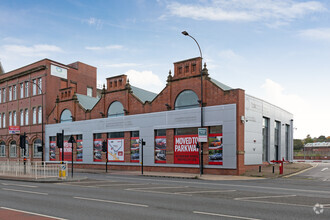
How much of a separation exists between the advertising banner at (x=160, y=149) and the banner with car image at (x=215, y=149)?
5586mm

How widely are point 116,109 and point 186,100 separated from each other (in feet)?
34.6

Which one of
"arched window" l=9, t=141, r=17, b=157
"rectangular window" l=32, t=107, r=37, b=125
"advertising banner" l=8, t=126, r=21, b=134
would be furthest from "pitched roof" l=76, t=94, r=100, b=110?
"arched window" l=9, t=141, r=17, b=157

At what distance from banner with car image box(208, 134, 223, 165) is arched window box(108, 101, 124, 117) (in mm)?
12853

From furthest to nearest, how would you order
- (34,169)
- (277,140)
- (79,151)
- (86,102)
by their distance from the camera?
(86,102), (79,151), (277,140), (34,169)

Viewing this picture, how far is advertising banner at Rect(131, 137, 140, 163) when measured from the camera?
3431 centimetres

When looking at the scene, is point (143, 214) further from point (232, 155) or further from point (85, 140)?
point (85, 140)

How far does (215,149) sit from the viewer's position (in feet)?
92.0

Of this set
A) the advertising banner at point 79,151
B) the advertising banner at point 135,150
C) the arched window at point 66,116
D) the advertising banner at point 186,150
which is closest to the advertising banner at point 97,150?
the advertising banner at point 79,151

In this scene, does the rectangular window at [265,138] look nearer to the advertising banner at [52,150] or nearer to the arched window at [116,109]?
the arched window at [116,109]

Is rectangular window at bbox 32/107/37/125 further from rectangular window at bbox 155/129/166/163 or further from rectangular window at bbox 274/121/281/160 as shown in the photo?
rectangular window at bbox 274/121/281/160

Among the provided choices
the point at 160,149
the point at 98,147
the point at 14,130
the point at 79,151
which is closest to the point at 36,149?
the point at 14,130

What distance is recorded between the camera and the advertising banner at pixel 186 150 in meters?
29.5

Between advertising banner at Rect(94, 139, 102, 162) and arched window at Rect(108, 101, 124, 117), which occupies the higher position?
arched window at Rect(108, 101, 124, 117)

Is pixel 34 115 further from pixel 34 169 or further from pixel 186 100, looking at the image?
pixel 186 100
